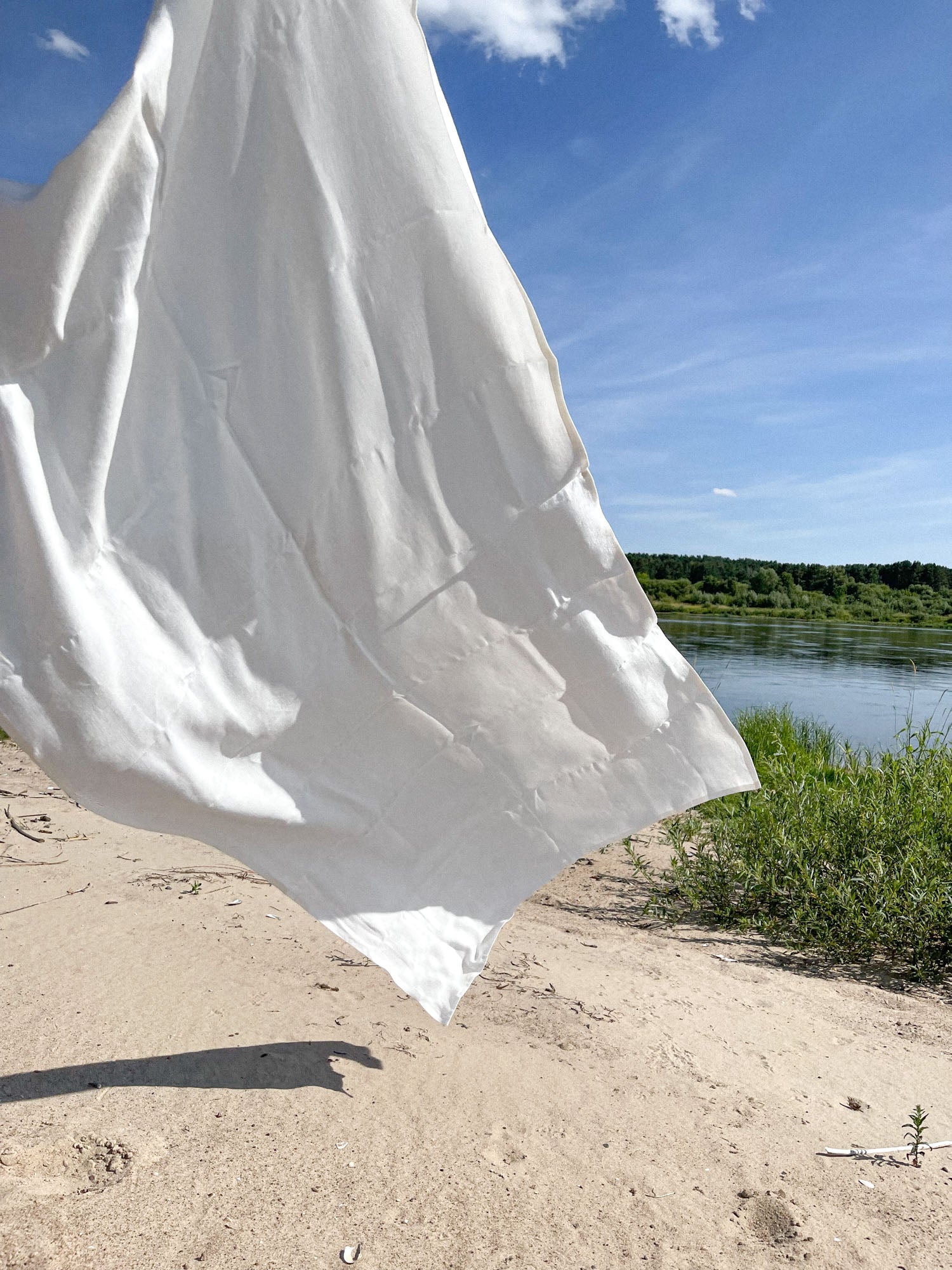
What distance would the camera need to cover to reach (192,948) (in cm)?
309

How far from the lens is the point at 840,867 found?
4.28m

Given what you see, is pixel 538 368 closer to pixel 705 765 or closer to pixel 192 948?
pixel 705 765

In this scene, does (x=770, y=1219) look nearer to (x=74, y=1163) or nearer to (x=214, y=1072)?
(x=214, y=1072)

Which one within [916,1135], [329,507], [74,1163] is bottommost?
[74,1163]

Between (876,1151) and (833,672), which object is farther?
(833,672)

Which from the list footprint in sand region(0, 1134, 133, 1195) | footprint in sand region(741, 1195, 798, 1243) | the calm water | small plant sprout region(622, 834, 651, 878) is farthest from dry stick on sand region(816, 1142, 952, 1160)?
the calm water

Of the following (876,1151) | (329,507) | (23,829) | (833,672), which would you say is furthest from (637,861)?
(833,672)

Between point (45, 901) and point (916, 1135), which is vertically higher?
point (916, 1135)

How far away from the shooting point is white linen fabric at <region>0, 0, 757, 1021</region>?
154cm

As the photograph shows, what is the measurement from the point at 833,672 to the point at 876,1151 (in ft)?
79.8

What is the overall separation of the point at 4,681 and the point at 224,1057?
4.69ft

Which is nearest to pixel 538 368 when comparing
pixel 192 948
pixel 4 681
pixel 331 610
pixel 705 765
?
pixel 331 610

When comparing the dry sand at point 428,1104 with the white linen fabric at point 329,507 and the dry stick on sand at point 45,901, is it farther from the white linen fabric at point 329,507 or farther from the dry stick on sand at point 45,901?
the white linen fabric at point 329,507

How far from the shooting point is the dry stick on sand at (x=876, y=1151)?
2.25 m
